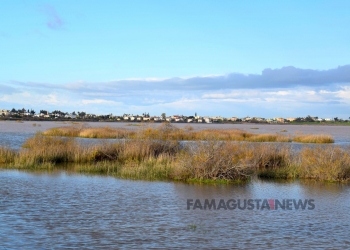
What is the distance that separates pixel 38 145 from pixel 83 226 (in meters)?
14.1

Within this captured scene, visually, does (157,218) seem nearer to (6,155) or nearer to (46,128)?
(6,155)

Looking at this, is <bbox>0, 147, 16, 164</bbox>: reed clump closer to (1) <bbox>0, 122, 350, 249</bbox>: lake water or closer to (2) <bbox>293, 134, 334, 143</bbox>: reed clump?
(1) <bbox>0, 122, 350, 249</bbox>: lake water

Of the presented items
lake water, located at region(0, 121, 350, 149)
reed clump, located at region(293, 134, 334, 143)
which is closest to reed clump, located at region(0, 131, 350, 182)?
lake water, located at region(0, 121, 350, 149)

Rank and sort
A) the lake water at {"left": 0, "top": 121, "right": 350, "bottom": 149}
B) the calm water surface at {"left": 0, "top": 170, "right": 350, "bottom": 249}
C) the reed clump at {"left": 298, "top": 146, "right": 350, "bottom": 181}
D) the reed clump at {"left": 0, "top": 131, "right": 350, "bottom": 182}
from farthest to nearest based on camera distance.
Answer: the lake water at {"left": 0, "top": 121, "right": 350, "bottom": 149} → the reed clump at {"left": 298, "top": 146, "right": 350, "bottom": 181} → the reed clump at {"left": 0, "top": 131, "right": 350, "bottom": 182} → the calm water surface at {"left": 0, "top": 170, "right": 350, "bottom": 249}

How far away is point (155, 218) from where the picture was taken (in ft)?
41.5

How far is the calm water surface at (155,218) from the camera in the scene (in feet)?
34.5

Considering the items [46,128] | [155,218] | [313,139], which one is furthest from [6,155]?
[46,128]

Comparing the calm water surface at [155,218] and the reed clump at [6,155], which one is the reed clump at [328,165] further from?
the reed clump at [6,155]

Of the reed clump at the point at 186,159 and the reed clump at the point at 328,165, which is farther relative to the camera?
the reed clump at the point at 328,165

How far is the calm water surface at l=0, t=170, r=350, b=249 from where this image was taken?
10.5 meters

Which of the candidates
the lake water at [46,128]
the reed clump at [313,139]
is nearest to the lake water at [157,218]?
the lake water at [46,128]

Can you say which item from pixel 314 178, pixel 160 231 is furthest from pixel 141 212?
pixel 314 178

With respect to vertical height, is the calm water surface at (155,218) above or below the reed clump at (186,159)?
below

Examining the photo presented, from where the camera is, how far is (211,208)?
46.5 ft
